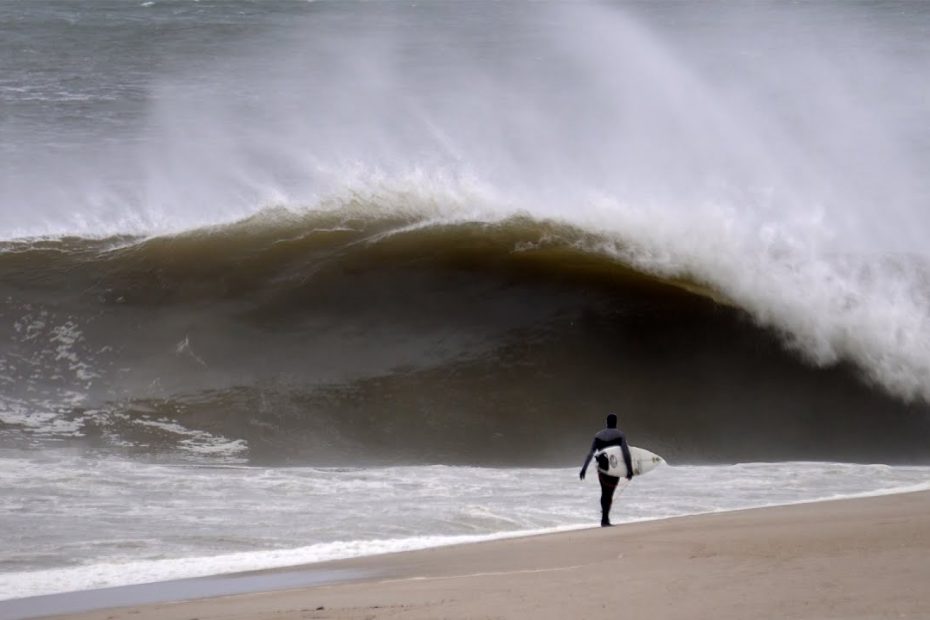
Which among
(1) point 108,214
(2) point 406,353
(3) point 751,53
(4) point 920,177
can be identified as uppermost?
(3) point 751,53

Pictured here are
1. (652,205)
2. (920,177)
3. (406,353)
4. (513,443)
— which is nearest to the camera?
(513,443)

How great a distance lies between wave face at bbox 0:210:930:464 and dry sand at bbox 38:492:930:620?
394 centimetres

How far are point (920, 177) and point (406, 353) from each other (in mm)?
11805

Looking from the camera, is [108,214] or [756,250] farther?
[108,214]

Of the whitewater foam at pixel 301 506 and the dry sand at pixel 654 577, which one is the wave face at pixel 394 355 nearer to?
the whitewater foam at pixel 301 506

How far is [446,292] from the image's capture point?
14.7m

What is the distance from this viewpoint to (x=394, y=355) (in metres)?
13.5

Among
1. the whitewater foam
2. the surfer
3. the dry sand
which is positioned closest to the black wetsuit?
the surfer

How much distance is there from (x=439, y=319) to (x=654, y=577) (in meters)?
8.29

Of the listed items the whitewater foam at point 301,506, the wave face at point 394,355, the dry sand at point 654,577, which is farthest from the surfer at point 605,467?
the wave face at point 394,355

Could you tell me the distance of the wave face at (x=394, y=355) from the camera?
12.1 meters

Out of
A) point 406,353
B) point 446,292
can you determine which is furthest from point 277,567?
point 446,292

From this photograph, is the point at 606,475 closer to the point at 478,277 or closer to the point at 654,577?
the point at 654,577

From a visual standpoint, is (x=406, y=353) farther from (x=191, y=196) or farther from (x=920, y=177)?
(x=920, y=177)
